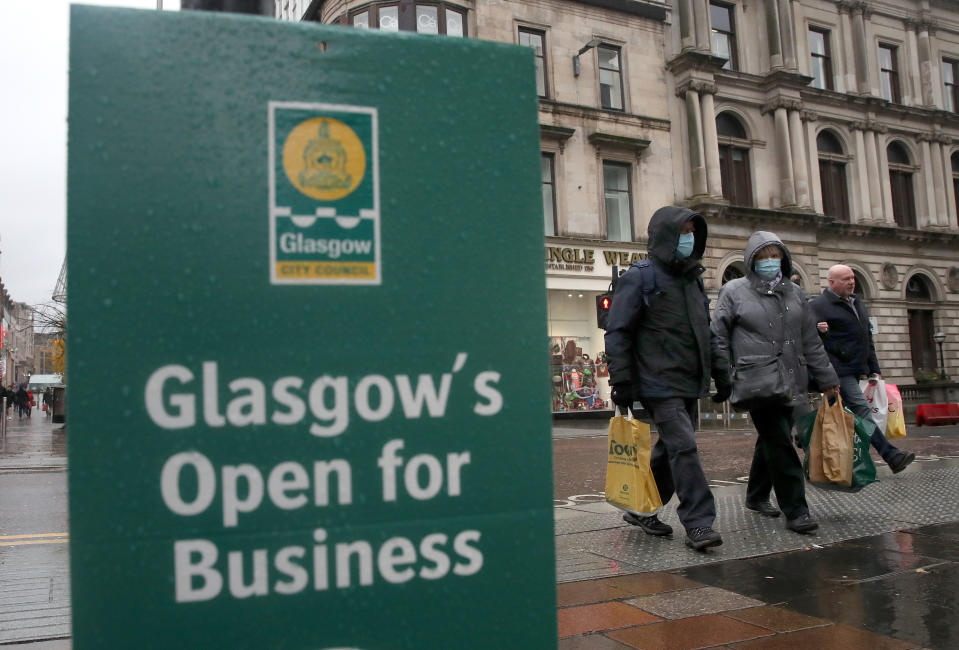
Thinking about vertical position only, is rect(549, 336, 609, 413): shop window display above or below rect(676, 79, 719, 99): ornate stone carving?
below

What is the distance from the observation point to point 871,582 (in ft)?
11.5

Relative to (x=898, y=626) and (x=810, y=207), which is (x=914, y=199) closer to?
(x=810, y=207)

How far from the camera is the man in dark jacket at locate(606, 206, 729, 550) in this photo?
4.30m

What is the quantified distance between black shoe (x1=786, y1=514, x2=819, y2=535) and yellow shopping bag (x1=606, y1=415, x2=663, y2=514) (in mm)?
754

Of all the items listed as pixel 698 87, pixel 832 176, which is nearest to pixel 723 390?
pixel 698 87

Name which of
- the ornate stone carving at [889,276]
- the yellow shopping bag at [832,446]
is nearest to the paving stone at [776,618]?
the yellow shopping bag at [832,446]

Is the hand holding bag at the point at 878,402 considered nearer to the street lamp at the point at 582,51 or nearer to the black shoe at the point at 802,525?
the black shoe at the point at 802,525

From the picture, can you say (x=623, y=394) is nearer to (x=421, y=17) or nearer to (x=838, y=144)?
(x=421, y=17)

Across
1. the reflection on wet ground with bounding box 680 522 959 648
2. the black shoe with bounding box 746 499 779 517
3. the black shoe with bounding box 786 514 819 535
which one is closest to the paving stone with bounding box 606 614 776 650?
the reflection on wet ground with bounding box 680 522 959 648

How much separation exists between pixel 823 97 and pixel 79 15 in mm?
30171

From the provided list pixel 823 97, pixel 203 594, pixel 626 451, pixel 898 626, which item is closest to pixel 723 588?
pixel 898 626

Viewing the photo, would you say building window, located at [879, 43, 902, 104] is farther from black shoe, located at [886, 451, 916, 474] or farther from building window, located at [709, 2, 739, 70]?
black shoe, located at [886, 451, 916, 474]

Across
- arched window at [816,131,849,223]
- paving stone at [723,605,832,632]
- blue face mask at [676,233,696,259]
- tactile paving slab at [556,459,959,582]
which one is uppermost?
arched window at [816,131,849,223]

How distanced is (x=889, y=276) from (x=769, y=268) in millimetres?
27081
